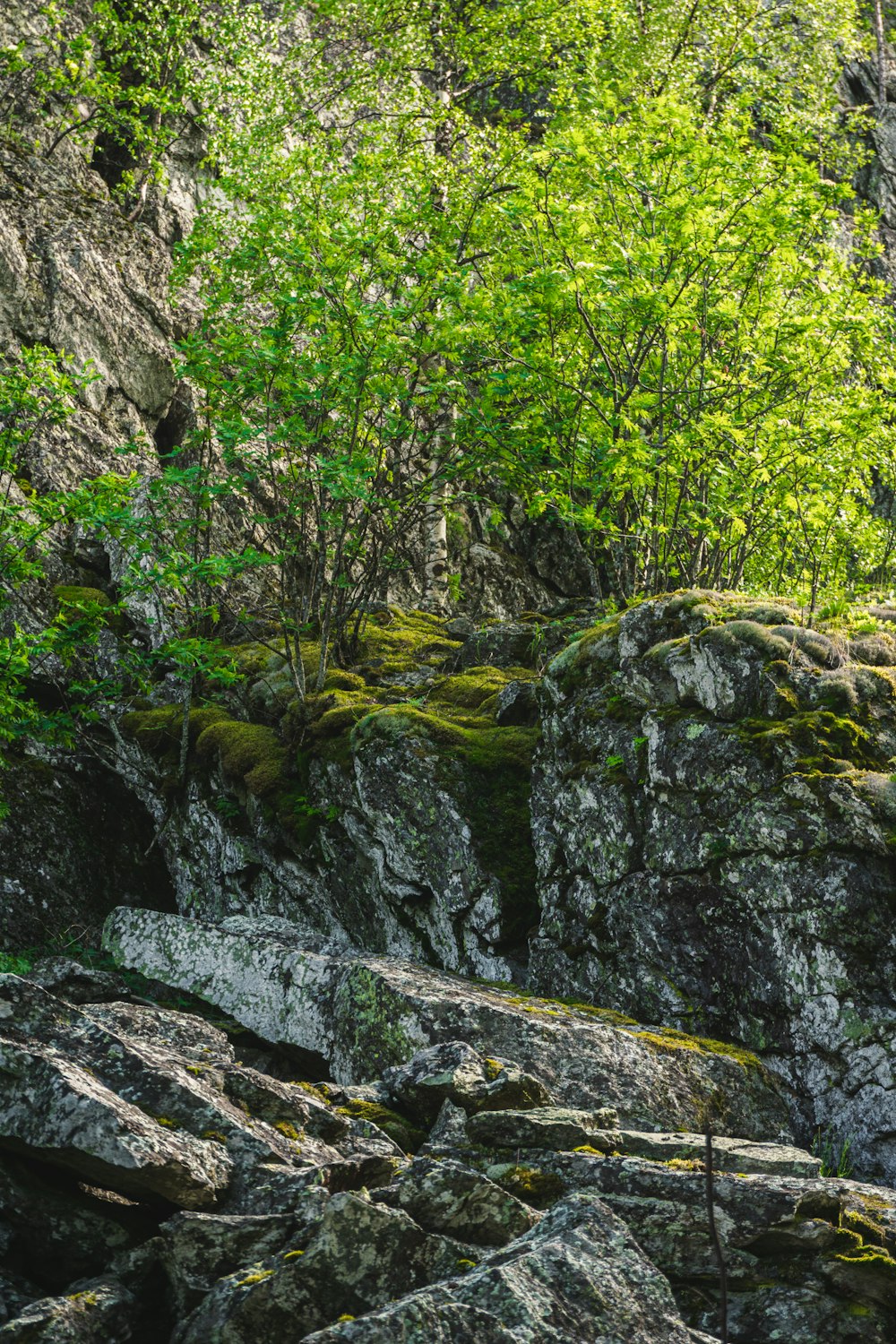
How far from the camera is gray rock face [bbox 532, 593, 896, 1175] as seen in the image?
897cm

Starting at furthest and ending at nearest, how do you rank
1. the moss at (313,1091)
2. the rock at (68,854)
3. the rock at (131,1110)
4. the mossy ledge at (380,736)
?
the rock at (68,854) → the mossy ledge at (380,736) → the moss at (313,1091) → the rock at (131,1110)

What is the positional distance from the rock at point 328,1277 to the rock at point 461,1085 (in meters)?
2.01

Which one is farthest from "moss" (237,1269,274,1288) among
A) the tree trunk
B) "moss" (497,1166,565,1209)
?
the tree trunk

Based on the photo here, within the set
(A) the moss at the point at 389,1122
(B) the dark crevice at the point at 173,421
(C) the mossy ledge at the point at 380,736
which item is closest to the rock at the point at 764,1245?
(A) the moss at the point at 389,1122

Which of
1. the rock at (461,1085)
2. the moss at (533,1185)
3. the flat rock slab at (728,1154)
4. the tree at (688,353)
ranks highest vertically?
the tree at (688,353)

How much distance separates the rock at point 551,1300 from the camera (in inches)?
173

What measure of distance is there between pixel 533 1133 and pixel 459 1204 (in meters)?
1.35

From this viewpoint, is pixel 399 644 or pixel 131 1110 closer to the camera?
pixel 131 1110

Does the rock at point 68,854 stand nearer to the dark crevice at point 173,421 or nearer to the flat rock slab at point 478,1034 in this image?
the flat rock slab at point 478,1034

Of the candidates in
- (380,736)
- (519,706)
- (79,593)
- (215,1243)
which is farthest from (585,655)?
(79,593)

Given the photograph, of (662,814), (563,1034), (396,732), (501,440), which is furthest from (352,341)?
(563,1034)

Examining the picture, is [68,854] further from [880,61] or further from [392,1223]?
[880,61]

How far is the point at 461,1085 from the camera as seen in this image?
24.6 feet

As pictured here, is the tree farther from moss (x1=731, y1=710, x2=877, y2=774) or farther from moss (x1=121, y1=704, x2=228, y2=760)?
moss (x1=121, y1=704, x2=228, y2=760)
